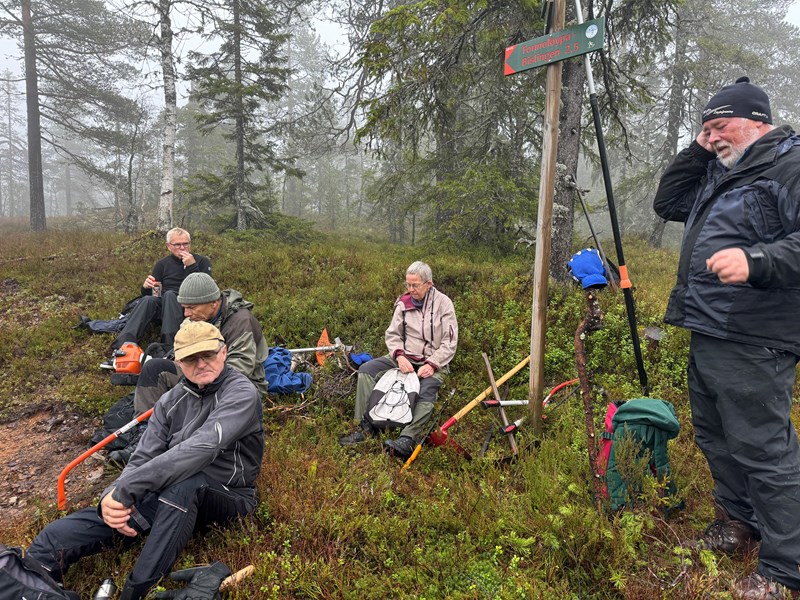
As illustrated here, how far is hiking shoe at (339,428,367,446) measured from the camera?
436 centimetres

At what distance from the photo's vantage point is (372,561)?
2.76m

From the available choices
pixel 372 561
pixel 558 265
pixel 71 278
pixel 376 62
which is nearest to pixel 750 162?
pixel 372 561

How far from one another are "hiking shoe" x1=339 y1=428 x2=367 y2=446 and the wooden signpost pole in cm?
185

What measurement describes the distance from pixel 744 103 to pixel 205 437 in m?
4.03

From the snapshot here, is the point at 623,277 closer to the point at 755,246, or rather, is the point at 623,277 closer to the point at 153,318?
the point at 755,246

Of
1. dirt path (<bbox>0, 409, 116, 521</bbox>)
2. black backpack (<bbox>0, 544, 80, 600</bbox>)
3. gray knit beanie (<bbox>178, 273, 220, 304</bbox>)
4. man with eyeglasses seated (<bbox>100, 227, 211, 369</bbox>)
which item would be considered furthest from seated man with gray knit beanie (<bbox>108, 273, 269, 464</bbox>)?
black backpack (<bbox>0, 544, 80, 600</bbox>)

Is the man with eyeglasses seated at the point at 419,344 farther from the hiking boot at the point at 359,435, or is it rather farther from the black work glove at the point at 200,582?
the black work glove at the point at 200,582

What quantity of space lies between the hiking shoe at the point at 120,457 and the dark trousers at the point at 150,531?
1.19m

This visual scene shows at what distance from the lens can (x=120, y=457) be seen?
393 centimetres

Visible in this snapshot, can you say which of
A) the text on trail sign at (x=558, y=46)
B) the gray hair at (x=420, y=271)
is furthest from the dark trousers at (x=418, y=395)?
the text on trail sign at (x=558, y=46)

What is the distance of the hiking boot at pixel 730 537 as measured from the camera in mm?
2619

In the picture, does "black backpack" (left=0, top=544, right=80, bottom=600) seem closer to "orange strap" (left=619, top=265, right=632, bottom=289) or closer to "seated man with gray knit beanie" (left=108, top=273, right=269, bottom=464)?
"seated man with gray knit beanie" (left=108, top=273, right=269, bottom=464)

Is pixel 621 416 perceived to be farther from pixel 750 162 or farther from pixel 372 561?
pixel 372 561

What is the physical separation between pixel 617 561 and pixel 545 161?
3.07 metres
